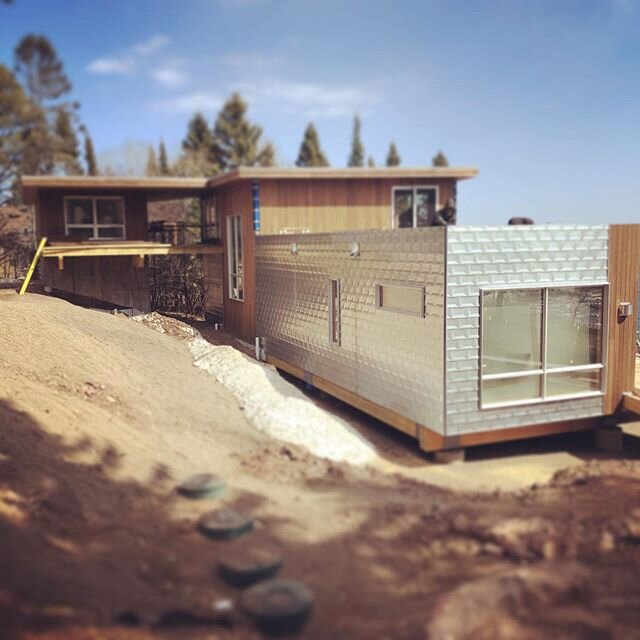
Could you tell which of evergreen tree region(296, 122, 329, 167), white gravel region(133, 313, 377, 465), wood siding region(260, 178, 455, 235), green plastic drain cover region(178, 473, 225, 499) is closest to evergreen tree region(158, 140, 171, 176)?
evergreen tree region(296, 122, 329, 167)

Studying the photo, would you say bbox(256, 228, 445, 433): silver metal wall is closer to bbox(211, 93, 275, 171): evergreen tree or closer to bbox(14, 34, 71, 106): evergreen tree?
bbox(14, 34, 71, 106): evergreen tree

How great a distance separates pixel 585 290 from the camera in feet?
31.0

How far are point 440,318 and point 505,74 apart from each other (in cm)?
2925

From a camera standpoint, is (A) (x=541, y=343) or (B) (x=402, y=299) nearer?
(A) (x=541, y=343)

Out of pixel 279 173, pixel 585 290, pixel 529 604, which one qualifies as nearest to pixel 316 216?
pixel 279 173

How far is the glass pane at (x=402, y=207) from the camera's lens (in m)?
16.4

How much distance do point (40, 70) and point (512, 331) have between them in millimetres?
6568

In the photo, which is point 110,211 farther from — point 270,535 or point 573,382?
point 270,535

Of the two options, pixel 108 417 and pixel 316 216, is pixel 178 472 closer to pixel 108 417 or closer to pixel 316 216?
pixel 108 417

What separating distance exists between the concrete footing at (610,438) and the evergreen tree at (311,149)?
41.2 m

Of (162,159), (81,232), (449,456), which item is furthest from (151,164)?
(449,456)

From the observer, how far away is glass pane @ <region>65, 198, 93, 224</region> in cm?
1719

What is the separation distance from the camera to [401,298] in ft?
30.9

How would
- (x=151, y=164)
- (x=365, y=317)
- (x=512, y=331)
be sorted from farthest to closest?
(x=151, y=164) → (x=365, y=317) → (x=512, y=331)
